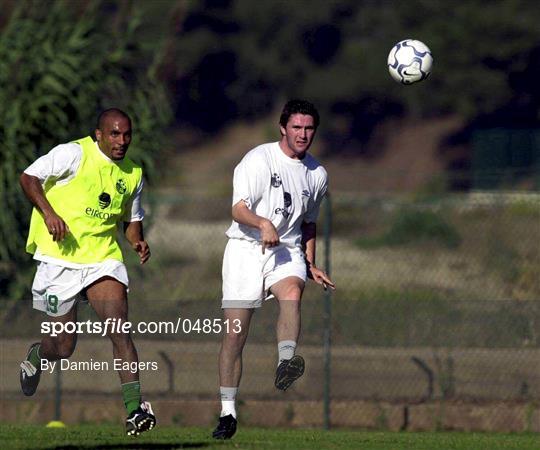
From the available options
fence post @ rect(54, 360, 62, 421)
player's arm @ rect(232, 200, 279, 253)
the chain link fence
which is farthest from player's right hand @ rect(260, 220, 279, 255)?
fence post @ rect(54, 360, 62, 421)

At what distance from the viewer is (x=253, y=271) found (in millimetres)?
10672

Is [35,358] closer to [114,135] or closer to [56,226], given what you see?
[56,226]

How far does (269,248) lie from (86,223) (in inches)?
50.3

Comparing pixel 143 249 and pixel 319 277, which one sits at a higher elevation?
pixel 143 249

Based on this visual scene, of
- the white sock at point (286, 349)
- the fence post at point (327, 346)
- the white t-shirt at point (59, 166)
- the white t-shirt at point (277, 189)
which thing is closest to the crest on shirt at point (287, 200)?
the white t-shirt at point (277, 189)

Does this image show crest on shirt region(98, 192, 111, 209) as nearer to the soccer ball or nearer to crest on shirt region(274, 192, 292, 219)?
crest on shirt region(274, 192, 292, 219)

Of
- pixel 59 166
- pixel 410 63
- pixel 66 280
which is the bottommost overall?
pixel 66 280

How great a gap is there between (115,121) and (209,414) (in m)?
5.23

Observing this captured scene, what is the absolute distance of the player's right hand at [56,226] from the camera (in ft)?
32.5

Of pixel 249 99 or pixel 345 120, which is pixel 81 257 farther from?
pixel 249 99

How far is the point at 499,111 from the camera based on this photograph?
5472cm

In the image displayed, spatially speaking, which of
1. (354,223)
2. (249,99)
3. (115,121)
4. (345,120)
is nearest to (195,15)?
(249,99)

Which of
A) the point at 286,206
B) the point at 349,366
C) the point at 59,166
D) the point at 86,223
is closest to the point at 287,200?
the point at 286,206

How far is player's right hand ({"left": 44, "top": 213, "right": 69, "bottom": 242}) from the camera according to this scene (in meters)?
9.90
